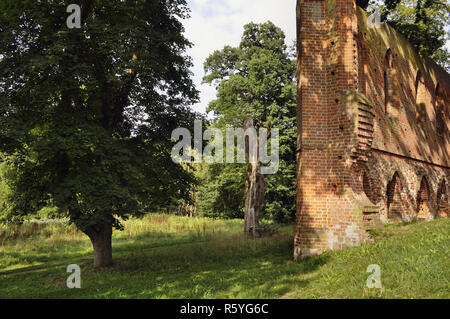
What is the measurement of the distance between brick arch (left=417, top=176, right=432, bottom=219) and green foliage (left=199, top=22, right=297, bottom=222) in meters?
8.22

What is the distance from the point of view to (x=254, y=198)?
19.7 metres

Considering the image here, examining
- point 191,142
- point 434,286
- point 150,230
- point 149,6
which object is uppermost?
point 149,6

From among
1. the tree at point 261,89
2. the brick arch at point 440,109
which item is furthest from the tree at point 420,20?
the tree at point 261,89

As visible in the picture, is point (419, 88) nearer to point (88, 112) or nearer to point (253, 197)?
point (253, 197)

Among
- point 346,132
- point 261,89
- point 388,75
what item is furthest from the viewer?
point 261,89

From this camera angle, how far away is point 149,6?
11844 millimetres

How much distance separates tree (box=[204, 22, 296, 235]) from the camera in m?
22.1

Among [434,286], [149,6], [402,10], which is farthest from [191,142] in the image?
[402,10]

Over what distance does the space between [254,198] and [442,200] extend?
939 centimetres

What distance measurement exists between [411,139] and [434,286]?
1070cm

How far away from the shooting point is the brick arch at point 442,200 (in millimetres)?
17484

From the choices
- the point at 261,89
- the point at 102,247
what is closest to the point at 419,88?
the point at 261,89

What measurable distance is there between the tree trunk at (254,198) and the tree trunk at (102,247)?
28.4ft
